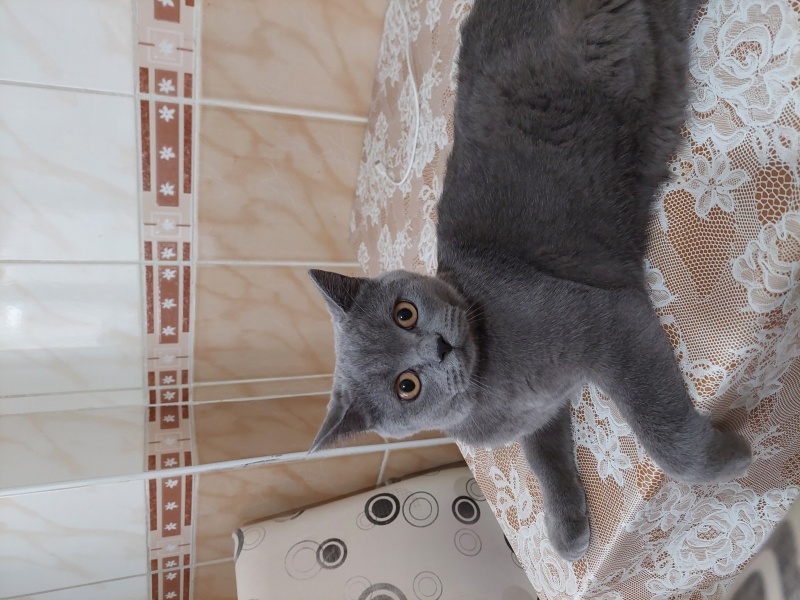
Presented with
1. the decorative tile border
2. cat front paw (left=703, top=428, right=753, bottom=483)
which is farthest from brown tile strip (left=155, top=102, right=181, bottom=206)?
cat front paw (left=703, top=428, right=753, bottom=483)

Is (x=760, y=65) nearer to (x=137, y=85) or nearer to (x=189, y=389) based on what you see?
(x=137, y=85)

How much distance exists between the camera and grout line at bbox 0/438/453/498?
120cm

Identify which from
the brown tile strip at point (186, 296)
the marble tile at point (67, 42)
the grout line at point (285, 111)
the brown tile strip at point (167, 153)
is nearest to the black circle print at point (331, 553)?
the brown tile strip at point (186, 296)

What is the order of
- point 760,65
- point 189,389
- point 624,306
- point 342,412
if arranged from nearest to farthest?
point 760,65 → point 624,306 → point 342,412 → point 189,389

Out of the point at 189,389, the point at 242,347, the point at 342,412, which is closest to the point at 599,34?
the point at 342,412

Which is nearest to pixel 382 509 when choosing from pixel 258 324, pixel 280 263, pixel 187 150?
pixel 258 324

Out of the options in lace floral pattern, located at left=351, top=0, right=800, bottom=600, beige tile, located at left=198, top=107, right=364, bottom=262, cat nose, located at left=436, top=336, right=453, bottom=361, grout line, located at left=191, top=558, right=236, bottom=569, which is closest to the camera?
lace floral pattern, located at left=351, top=0, right=800, bottom=600

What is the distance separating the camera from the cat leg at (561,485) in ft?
2.60

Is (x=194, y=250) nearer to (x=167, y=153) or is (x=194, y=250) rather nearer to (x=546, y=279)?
(x=167, y=153)

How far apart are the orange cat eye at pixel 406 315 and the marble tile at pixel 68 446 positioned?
34.4 inches

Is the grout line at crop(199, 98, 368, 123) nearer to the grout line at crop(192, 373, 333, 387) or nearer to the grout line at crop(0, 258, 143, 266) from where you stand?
the grout line at crop(0, 258, 143, 266)

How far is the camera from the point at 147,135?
120 cm

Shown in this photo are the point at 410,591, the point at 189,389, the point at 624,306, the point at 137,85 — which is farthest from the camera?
the point at 189,389

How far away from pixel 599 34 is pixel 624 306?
1.16 feet
